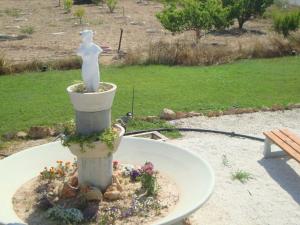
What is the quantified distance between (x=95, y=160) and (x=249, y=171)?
303 centimetres

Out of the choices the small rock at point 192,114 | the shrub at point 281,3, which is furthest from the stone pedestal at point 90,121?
the shrub at point 281,3

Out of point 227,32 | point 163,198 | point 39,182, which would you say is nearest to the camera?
point 163,198

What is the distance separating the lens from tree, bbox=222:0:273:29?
21.3 metres

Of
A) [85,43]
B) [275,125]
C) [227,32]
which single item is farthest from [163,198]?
[227,32]

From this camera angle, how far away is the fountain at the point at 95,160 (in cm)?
556

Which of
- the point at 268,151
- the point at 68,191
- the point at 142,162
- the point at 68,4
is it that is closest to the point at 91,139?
the point at 68,191

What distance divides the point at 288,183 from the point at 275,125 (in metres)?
2.83

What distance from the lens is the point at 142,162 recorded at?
7.19 m

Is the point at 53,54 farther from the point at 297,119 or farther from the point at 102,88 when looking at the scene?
the point at 102,88

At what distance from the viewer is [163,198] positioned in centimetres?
609

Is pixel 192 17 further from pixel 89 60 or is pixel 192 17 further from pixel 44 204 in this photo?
pixel 44 204

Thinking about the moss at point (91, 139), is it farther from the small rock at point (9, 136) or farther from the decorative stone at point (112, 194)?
the small rock at point (9, 136)

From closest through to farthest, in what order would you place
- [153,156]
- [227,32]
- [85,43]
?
[85,43]
[153,156]
[227,32]

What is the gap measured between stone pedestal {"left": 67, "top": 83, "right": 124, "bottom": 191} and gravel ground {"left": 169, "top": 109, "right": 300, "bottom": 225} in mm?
1349
